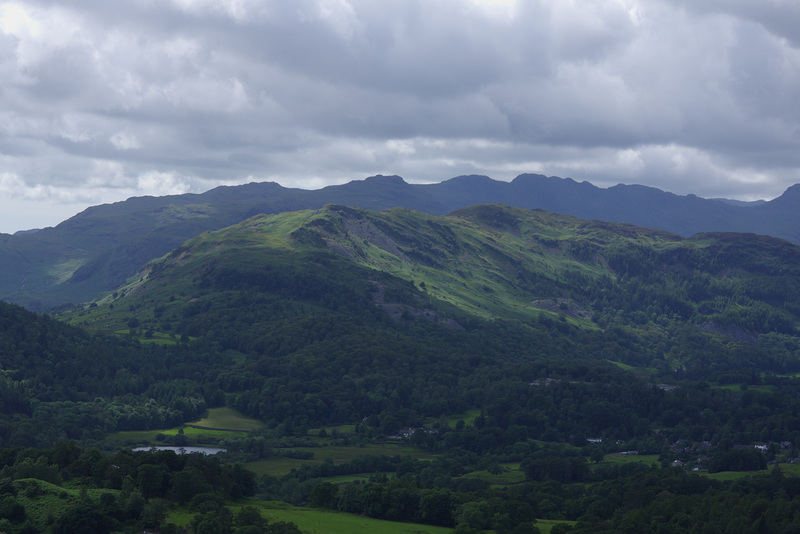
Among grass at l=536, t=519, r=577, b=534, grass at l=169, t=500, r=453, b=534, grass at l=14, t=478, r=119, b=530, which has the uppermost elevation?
grass at l=14, t=478, r=119, b=530

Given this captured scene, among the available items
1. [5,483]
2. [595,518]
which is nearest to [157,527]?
[5,483]

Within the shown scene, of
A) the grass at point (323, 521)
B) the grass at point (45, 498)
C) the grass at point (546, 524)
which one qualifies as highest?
the grass at point (45, 498)

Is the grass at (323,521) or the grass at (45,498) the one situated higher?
the grass at (45,498)

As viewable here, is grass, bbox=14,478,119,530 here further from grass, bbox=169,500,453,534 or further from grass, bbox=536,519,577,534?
grass, bbox=536,519,577,534

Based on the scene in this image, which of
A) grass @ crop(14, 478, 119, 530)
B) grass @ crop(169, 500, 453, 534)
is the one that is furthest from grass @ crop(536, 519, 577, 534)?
grass @ crop(14, 478, 119, 530)

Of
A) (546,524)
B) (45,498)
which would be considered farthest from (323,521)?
(45,498)

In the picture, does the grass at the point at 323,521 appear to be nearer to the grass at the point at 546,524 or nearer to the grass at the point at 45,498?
the grass at the point at 45,498

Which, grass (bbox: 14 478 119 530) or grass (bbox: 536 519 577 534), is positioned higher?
grass (bbox: 14 478 119 530)

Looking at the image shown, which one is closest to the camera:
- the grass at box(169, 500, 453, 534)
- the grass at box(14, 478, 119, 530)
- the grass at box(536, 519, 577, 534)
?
the grass at box(14, 478, 119, 530)

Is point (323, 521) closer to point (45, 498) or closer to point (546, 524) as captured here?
point (546, 524)

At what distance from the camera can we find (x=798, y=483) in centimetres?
15612

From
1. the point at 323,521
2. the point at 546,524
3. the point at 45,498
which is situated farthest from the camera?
the point at 546,524

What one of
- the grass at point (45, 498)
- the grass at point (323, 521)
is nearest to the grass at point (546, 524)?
the grass at point (323, 521)

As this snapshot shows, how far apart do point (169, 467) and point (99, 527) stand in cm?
2259
